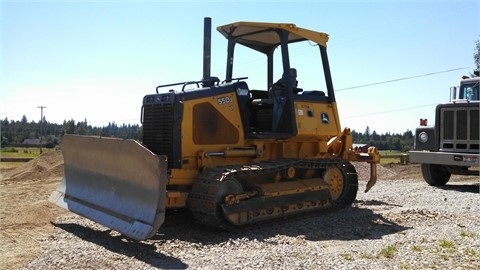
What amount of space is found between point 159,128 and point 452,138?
8.01 meters

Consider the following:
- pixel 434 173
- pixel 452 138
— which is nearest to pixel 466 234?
pixel 452 138

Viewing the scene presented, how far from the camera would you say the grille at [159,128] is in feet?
24.9

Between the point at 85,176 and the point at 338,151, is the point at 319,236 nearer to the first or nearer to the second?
the point at 338,151

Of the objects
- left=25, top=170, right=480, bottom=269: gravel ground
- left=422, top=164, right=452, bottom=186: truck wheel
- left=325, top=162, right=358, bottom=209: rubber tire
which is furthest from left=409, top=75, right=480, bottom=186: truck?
left=325, top=162, right=358, bottom=209: rubber tire

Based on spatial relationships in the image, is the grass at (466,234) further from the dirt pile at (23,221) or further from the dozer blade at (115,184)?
the dirt pile at (23,221)

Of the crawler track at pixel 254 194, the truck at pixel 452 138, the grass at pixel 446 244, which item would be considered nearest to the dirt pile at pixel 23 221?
the crawler track at pixel 254 194

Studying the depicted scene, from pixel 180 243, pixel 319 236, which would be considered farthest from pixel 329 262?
pixel 180 243

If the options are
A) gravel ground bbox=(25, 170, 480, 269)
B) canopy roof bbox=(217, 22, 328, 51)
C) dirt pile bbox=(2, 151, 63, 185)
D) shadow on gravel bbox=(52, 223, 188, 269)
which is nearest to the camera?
gravel ground bbox=(25, 170, 480, 269)

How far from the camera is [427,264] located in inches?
208

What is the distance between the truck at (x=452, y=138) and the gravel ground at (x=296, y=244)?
10.6 feet

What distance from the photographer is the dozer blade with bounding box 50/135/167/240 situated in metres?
6.24

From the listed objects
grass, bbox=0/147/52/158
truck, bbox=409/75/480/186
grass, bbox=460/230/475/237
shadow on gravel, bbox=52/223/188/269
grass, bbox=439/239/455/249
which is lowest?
grass, bbox=0/147/52/158

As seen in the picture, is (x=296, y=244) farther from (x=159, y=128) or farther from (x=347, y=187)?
(x=347, y=187)

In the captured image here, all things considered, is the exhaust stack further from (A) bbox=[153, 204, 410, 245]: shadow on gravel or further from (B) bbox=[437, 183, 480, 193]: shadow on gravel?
(B) bbox=[437, 183, 480, 193]: shadow on gravel
